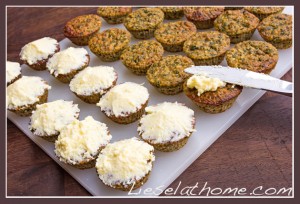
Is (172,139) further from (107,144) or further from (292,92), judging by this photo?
(292,92)

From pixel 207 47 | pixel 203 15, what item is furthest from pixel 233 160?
pixel 203 15

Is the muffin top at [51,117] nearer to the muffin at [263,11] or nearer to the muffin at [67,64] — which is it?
the muffin at [67,64]

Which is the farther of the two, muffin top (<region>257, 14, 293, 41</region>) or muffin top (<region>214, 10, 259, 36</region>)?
muffin top (<region>214, 10, 259, 36</region>)

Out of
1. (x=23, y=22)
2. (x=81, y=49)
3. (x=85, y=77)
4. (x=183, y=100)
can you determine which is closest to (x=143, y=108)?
(x=183, y=100)

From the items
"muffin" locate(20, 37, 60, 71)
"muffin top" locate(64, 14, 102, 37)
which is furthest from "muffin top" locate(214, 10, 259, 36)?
"muffin" locate(20, 37, 60, 71)

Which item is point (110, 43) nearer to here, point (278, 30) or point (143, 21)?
point (143, 21)

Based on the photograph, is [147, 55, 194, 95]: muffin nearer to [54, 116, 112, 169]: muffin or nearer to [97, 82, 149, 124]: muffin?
[97, 82, 149, 124]: muffin

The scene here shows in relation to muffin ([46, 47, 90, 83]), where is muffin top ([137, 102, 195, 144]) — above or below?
above

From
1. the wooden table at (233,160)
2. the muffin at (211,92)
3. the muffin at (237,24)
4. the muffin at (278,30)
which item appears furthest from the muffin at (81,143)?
the muffin at (278,30)
